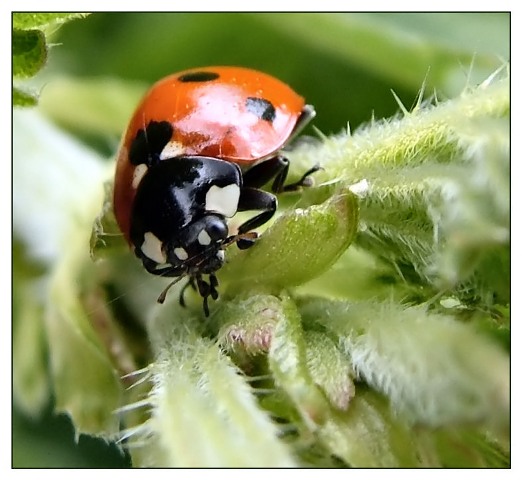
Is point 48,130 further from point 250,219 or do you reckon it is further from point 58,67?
point 250,219

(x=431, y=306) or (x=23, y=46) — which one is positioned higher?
(x=23, y=46)

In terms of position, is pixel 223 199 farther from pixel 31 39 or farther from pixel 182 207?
pixel 31 39

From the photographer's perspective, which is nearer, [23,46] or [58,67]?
[23,46]

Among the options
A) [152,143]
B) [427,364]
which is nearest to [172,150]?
[152,143]

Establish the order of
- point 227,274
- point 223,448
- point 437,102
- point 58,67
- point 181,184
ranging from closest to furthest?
point 223,448 < point 437,102 < point 227,274 < point 181,184 < point 58,67

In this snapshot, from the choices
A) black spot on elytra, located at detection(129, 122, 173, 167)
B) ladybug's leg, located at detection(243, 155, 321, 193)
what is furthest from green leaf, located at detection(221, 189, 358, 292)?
black spot on elytra, located at detection(129, 122, 173, 167)

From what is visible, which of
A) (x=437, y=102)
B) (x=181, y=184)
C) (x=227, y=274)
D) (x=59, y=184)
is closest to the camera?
(x=437, y=102)
